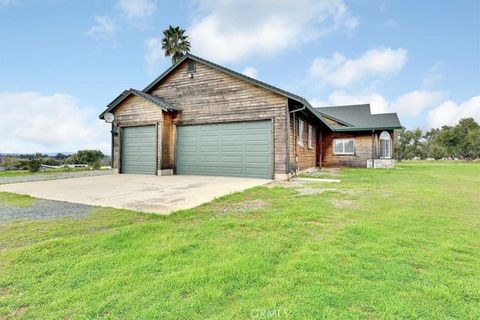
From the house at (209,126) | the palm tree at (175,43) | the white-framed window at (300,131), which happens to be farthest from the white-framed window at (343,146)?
the palm tree at (175,43)

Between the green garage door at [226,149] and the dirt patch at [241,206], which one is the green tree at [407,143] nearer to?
the green garage door at [226,149]

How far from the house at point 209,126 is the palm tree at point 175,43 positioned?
13.8 metres

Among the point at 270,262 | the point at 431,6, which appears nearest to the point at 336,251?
the point at 270,262

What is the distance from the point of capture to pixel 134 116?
42.4 feet

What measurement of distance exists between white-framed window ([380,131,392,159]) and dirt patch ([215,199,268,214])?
54.2 ft

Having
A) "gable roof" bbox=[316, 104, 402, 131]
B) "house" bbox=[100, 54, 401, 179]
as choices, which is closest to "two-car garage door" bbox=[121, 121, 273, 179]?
"house" bbox=[100, 54, 401, 179]

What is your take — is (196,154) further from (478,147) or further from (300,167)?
(478,147)

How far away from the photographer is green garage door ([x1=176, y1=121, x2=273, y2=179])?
35.0 ft

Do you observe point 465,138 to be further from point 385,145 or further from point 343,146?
point 343,146

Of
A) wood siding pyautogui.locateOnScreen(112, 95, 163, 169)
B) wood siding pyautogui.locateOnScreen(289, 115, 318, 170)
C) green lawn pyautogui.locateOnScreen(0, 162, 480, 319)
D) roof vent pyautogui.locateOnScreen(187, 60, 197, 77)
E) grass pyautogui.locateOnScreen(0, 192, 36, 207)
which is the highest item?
roof vent pyautogui.locateOnScreen(187, 60, 197, 77)

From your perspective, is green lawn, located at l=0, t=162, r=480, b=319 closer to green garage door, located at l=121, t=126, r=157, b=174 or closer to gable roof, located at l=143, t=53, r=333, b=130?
gable roof, located at l=143, t=53, r=333, b=130

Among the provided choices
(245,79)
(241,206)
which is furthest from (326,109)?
(241,206)

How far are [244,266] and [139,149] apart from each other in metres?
11.9

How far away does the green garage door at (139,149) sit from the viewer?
40.8 feet
